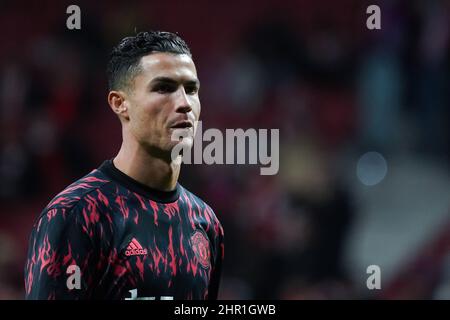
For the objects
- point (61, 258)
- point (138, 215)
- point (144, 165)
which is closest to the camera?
point (61, 258)

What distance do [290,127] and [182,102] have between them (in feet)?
15.1

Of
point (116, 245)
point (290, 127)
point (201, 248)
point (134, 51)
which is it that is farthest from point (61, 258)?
point (290, 127)

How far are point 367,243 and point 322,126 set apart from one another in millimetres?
1292

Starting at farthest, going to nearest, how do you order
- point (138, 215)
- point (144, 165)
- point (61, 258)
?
point (144, 165)
point (138, 215)
point (61, 258)

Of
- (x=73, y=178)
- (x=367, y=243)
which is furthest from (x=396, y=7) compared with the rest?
(x=73, y=178)

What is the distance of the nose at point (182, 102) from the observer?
307 cm

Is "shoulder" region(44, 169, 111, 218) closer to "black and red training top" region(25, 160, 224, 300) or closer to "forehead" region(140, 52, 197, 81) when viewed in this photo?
"black and red training top" region(25, 160, 224, 300)

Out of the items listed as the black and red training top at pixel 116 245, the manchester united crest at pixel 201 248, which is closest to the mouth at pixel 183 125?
the black and red training top at pixel 116 245

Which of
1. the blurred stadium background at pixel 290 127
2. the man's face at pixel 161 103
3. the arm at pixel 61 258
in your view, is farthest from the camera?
the blurred stadium background at pixel 290 127

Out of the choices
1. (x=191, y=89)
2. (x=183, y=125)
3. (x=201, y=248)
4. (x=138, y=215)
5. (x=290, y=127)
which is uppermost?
(x=191, y=89)

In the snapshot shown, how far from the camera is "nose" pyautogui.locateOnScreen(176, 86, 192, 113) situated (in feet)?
10.1

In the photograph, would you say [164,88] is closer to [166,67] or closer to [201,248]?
[166,67]

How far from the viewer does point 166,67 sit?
10.2 ft

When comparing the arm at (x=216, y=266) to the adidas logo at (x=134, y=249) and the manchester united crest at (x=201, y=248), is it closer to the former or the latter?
the manchester united crest at (x=201, y=248)
